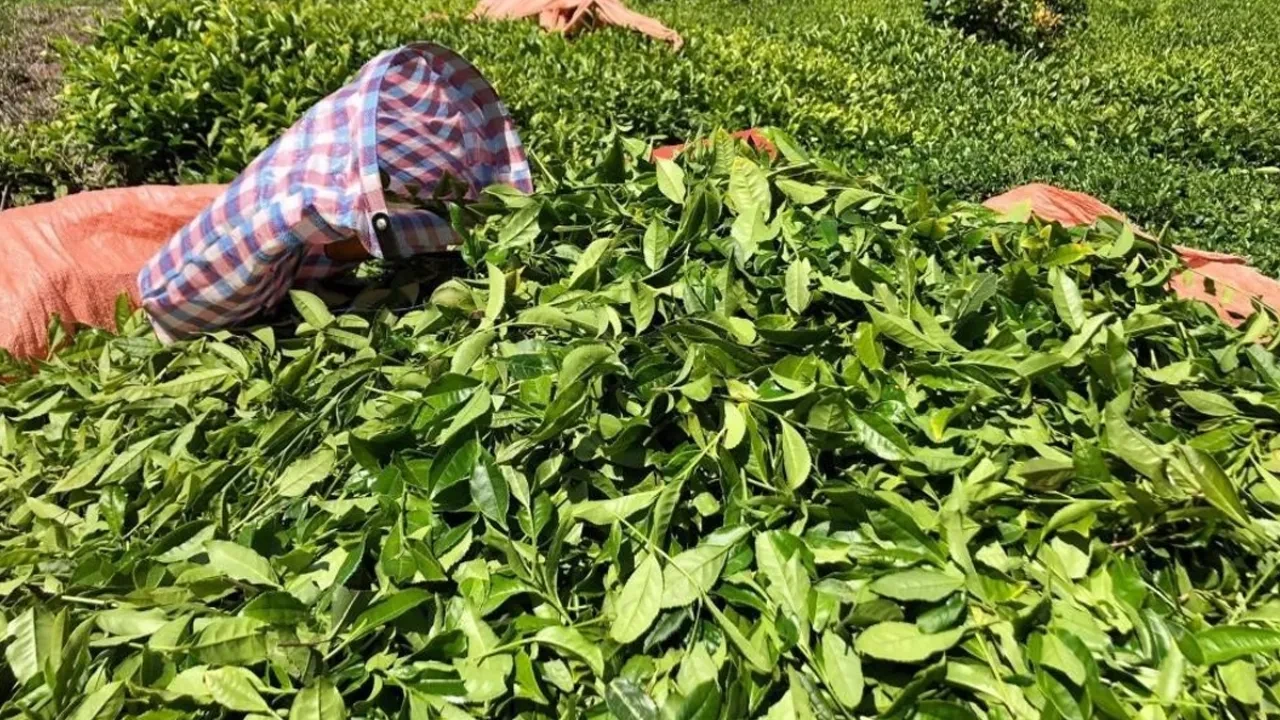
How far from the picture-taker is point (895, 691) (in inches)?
34.5

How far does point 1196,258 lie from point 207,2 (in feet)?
→ 10.2

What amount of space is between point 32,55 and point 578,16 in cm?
212

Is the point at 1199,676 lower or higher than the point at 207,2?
higher

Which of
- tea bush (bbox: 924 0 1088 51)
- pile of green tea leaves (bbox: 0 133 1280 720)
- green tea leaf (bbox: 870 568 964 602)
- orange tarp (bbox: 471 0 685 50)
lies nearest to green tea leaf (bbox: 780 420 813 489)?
pile of green tea leaves (bbox: 0 133 1280 720)

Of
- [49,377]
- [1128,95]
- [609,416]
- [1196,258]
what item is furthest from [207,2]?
[1128,95]

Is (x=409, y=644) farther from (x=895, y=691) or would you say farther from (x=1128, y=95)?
(x=1128, y=95)

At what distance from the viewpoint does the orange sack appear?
1806 millimetres

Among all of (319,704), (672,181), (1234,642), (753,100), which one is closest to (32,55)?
(753,100)

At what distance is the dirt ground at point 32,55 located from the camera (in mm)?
3047

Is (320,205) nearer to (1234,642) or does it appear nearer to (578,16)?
(1234,642)

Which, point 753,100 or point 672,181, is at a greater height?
point 672,181

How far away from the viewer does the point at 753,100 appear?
11.1 feet

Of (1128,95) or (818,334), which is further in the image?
(1128,95)

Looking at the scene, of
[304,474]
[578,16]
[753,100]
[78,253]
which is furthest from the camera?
[578,16]
